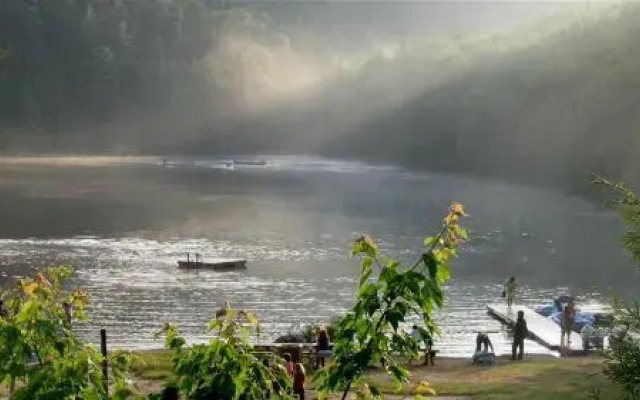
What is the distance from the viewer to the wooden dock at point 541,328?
131 feet

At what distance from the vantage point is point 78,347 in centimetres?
911

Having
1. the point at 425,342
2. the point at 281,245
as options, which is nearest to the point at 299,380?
the point at 425,342

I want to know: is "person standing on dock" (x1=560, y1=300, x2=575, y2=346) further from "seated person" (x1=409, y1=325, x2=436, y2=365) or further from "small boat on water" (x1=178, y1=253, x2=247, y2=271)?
"small boat on water" (x1=178, y1=253, x2=247, y2=271)

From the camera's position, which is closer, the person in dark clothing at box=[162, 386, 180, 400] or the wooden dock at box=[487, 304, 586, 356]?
the person in dark clothing at box=[162, 386, 180, 400]

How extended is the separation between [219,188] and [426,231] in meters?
69.3

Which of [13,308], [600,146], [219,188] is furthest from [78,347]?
[219,188]

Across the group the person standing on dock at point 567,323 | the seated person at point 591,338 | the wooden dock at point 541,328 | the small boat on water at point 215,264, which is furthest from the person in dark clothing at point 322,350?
the small boat on water at point 215,264

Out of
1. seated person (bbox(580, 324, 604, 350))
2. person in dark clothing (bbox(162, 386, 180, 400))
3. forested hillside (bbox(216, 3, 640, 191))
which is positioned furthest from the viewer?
forested hillside (bbox(216, 3, 640, 191))

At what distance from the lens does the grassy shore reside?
25.0 m

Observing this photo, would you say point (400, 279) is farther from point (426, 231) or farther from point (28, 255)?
point (426, 231)

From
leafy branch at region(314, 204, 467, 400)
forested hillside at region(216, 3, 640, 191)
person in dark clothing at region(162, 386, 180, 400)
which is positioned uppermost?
forested hillside at region(216, 3, 640, 191)

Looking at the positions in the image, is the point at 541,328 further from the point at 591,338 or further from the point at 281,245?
the point at 281,245

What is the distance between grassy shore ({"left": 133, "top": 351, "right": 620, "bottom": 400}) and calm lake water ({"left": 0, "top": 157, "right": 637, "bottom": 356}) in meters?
2.13

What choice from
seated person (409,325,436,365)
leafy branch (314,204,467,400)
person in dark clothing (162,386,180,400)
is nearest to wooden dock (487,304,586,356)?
seated person (409,325,436,365)
